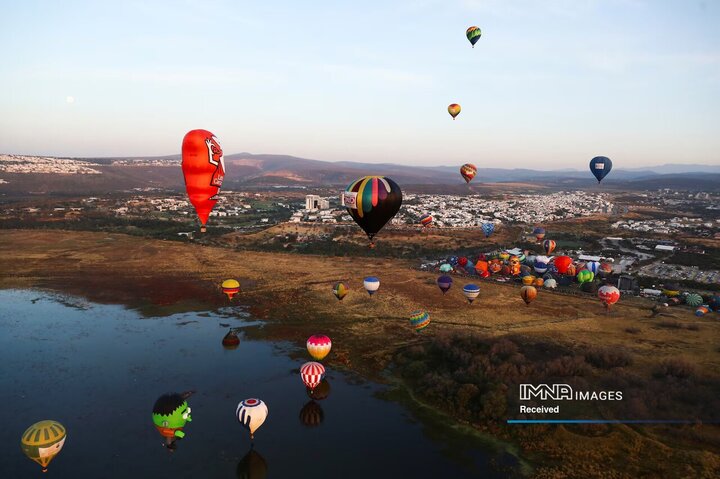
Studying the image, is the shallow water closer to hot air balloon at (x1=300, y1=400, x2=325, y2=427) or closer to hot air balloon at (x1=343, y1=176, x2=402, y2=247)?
hot air balloon at (x1=300, y1=400, x2=325, y2=427)

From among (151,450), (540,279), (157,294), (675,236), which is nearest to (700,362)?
(540,279)

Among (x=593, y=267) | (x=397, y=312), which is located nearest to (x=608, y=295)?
(x=593, y=267)

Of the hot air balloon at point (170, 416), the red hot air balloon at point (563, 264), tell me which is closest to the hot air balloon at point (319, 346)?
the hot air balloon at point (170, 416)

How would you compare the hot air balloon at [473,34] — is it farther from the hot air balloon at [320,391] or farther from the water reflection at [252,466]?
the water reflection at [252,466]

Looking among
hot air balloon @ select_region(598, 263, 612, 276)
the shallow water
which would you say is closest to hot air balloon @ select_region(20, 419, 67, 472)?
the shallow water

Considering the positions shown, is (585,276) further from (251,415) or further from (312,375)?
(251,415)
